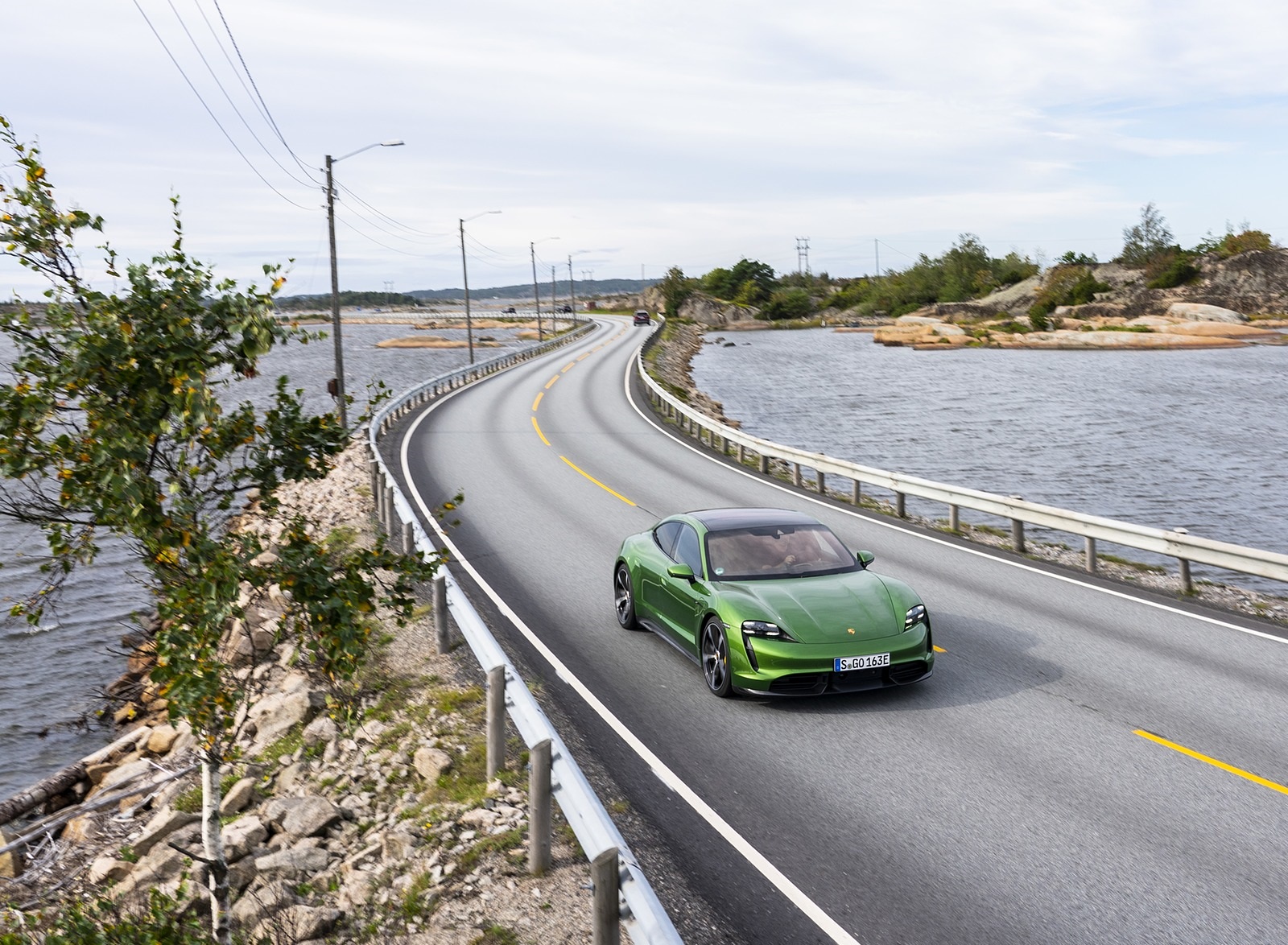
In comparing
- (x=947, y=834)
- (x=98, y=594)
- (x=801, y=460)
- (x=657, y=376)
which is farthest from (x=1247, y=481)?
(x=98, y=594)

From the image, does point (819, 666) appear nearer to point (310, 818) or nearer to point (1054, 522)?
point (310, 818)

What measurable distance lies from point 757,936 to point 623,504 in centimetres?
1463

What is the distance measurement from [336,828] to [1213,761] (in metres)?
6.94

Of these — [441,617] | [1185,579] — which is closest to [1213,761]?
[1185,579]

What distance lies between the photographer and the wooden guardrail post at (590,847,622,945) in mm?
5199

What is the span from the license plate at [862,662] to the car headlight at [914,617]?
39cm

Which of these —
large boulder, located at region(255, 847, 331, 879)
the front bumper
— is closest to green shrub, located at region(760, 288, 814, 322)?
the front bumper

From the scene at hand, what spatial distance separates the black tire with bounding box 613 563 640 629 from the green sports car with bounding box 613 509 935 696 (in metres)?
0.23

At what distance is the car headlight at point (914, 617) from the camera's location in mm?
9430

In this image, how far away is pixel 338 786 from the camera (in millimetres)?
9430

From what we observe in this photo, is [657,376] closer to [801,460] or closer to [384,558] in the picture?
[801,460]

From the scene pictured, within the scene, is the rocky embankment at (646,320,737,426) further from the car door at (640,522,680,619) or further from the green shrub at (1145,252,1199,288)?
the green shrub at (1145,252,1199,288)

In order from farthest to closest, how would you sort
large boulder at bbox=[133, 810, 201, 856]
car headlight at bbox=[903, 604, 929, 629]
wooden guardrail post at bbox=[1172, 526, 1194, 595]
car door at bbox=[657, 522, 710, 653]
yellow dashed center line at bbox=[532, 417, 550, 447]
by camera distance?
1. yellow dashed center line at bbox=[532, 417, 550, 447]
2. wooden guardrail post at bbox=[1172, 526, 1194, 595]
3. car door at bbox=[657, 522, 710, 653]
4. large boulder at bbox=[133, 810, 201, 856]
5. car headlight at bbox=[903, 604, 929, 629]

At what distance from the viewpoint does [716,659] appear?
990cm
